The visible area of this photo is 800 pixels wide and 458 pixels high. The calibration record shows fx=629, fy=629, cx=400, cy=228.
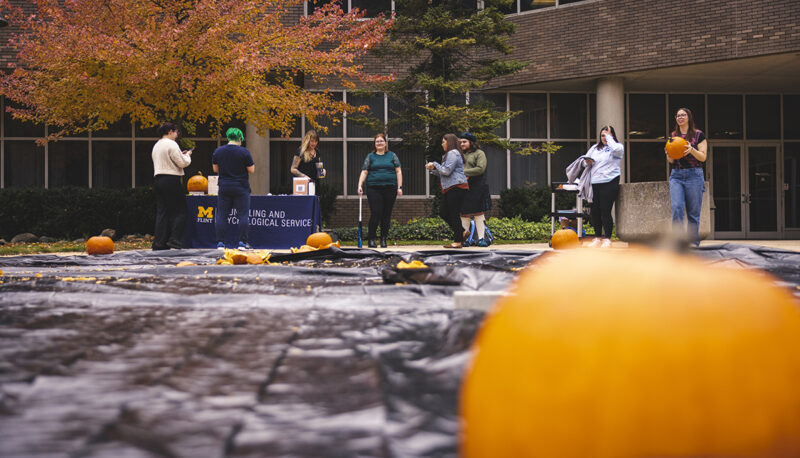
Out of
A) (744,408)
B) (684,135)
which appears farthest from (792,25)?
(744,408)

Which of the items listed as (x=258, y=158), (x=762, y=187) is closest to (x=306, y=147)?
(x=258, y=158)

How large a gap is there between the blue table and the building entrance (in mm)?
13272

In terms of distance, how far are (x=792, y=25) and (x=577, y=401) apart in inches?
632

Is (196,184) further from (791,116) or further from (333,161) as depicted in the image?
(791,116)

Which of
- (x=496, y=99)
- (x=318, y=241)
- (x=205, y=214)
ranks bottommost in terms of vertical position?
(x=318, y=241)

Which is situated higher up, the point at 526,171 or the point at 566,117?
the point at 566,117

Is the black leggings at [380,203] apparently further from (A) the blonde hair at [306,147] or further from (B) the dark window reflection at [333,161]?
(B) the dark window reflection at [333,161]

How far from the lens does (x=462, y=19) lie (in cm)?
1440

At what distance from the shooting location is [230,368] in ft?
6.97

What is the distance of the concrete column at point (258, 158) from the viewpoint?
16453mm

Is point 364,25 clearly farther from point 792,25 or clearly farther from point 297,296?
point 297,296

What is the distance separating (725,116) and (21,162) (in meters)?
19.9

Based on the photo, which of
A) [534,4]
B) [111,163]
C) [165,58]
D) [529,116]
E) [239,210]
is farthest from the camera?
[529,116]

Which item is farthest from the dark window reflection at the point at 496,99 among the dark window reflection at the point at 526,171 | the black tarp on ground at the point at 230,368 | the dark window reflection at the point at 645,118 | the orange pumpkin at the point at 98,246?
the black tarp on ground at the point at 230,368
